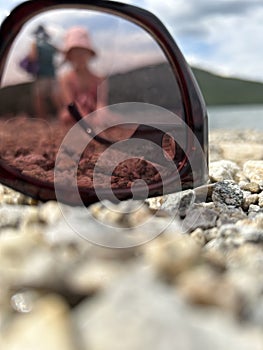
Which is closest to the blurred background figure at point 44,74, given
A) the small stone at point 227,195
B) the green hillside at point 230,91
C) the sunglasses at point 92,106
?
the sunglasses at point 92,106

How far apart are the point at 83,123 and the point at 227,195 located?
0.51 m

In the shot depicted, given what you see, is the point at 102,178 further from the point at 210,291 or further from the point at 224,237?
the point at 210,291

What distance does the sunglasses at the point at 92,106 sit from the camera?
174 cm

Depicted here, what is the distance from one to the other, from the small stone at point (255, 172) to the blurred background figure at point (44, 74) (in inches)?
31.3

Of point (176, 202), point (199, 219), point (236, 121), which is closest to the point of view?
point (199, 219)

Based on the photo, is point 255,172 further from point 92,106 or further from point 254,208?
point 92,106

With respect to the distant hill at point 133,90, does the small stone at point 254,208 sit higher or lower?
lower

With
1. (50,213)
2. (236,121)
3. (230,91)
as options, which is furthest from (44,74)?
(230,91)

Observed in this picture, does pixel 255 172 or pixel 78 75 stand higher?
pixel 78 75

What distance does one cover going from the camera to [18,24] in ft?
5.67

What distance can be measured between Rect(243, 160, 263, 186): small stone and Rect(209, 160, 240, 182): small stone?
5 centimetres

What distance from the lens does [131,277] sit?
3.28 ft

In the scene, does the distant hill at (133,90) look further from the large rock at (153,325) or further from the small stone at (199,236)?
the large rock at (153,325)

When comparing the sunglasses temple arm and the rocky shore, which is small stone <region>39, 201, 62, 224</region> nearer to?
the rocky shore
